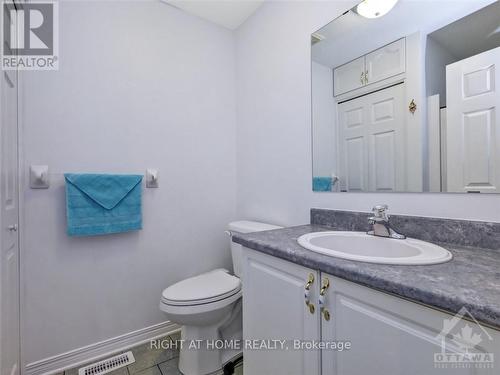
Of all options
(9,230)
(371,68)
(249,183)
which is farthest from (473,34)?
(9,230)

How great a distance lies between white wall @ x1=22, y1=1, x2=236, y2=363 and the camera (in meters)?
1.34

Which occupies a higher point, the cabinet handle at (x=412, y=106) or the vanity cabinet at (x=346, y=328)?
the cabinet handle at (x=412, y=106)

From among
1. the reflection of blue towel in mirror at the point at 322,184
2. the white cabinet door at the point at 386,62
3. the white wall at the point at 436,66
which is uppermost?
the white cabinet door at the point at 386,62

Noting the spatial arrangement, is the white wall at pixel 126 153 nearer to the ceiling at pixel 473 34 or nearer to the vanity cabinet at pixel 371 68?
the vanity cabinet at pixel 371 68

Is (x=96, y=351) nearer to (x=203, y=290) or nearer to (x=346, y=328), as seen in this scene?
(x=203, y=290)

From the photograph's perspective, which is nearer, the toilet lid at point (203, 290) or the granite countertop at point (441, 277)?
the granite countertop at point (441, 277)

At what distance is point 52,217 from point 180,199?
0.75 metres

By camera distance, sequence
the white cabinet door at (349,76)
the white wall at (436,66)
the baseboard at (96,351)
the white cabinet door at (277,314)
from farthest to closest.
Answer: the baseboard at (96,351) → the white cabinet door at (349,76) → the white wall at (436,66) → the white cabinet door at (277,314)

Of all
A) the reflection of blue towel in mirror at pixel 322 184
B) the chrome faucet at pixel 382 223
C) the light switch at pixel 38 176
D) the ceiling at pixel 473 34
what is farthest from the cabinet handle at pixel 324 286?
the light switch at pixel 38 176

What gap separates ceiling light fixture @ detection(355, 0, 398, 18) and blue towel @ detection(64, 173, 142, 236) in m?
1.58

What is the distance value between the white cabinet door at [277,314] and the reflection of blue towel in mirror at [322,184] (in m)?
0.60

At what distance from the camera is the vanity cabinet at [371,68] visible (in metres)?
1.07

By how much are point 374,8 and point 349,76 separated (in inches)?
12.3

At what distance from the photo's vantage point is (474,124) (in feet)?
2.81
